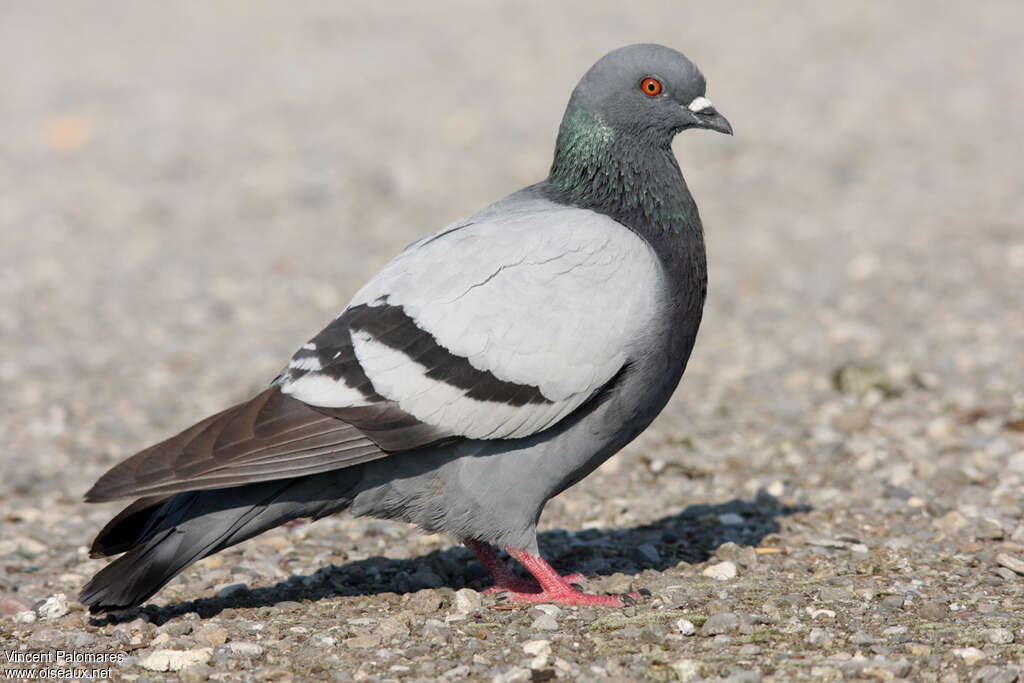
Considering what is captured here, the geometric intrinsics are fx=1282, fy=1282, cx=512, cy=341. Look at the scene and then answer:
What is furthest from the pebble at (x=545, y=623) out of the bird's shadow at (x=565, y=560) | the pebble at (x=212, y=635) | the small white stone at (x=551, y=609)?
the pebble at (x=212, y=635)

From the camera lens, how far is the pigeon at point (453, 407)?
4684 millimetres

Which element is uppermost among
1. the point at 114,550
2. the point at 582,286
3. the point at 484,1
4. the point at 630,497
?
the point at 484,1

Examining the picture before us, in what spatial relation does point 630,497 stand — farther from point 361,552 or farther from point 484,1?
point 484,1

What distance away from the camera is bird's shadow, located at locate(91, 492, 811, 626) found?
5.29 metres

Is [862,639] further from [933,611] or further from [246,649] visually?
[246,649]

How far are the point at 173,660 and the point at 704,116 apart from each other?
304 cm

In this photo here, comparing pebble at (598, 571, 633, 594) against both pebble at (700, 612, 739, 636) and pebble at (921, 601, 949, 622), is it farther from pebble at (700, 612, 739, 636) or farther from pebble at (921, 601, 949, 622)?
pebble at (921, 601, 949, 622)

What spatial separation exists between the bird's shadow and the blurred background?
0.47 metres

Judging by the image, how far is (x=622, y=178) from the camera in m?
5.30

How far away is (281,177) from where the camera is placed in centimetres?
1328

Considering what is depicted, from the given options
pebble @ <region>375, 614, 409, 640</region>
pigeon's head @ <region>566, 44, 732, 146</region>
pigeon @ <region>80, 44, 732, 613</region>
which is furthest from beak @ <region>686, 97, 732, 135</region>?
pebble @ <region>375, 614, 409, 640</region>

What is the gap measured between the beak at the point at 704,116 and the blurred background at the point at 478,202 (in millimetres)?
2025

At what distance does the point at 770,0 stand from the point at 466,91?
5.29m

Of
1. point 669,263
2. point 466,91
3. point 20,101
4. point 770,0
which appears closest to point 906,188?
point 466,91
